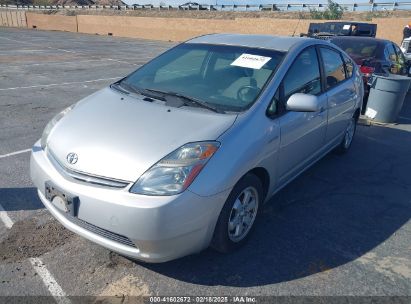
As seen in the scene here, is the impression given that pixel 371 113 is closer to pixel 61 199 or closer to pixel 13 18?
pixel 61 199

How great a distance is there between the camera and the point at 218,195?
244 cm

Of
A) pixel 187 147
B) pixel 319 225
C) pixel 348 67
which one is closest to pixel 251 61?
pixel 187 147

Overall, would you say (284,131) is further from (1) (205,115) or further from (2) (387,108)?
(2) (387,108)

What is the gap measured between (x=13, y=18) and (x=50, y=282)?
59.6 meters

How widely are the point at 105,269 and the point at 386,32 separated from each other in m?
28.5

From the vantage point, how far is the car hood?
2385 millimetres

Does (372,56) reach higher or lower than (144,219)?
higher

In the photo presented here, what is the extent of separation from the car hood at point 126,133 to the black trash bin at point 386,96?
17.1 ft

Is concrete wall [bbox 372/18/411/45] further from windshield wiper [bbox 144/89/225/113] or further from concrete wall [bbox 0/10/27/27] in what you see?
concrete wall [bbox 0/10/27/27]

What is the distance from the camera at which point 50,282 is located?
8.33 ft

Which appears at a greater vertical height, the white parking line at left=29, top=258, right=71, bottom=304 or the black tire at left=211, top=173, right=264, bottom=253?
the black tire at left=211, top=173, right=264, bottom=253

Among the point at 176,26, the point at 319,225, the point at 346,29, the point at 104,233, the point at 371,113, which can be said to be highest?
the point at 346,29

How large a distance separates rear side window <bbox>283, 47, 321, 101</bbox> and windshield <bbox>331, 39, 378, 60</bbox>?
14.9 ft

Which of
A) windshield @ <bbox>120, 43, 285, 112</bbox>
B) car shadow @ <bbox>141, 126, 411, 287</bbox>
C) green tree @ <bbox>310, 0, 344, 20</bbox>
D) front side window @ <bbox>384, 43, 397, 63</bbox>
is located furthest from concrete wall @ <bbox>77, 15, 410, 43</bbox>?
windshield @ <bbox>120, 43, 285, 112</bbox>
